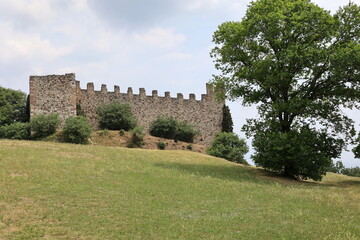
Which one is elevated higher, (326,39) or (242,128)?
(326,39)

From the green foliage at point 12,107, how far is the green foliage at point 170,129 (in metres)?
14.5

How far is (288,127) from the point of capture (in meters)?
24.0

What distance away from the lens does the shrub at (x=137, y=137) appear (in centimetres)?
4069

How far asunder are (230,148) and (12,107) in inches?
1004

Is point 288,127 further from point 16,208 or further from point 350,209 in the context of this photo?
point 16,208

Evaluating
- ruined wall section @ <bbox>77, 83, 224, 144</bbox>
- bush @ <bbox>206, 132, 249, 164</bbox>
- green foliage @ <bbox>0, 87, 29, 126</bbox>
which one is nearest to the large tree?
bush @ <bbox>206, 132, 249, 164</bbox>

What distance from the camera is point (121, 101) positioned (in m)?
46.5

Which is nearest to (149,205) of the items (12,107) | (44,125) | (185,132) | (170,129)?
(44,125)

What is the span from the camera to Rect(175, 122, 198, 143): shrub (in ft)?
153

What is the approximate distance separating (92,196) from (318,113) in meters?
14.9

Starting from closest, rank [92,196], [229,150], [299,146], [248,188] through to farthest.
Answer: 1. [92,196]
2. [248,188]
3. [299,146]
4. [229,150]

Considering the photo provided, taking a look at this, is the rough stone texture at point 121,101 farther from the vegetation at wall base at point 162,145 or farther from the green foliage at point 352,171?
the green foliage at point 352,171

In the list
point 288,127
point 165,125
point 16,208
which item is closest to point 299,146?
point 288,127

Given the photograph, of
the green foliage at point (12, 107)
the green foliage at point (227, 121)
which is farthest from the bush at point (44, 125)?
the green foliage at point (227, 121)
